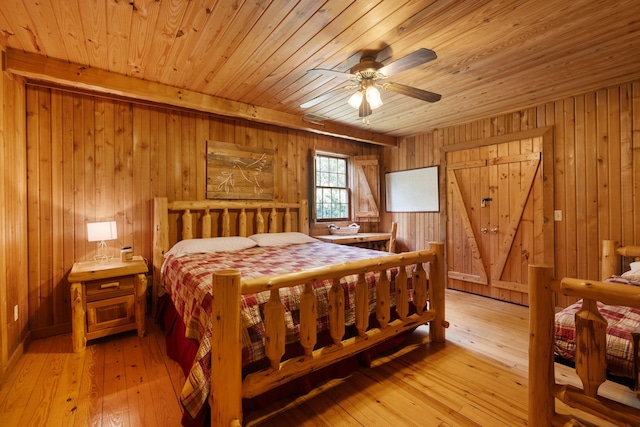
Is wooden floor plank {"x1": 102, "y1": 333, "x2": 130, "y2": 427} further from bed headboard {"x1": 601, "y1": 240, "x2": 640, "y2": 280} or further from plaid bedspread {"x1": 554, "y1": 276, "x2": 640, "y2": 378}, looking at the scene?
bed headboard {"x1": 601, "y1": 240, "x2": 640, "y2": 280}

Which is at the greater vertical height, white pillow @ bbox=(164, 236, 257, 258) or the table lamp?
the table lamp

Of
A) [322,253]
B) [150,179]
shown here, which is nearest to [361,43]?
[322,253]

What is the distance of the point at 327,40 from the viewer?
2.08 metres

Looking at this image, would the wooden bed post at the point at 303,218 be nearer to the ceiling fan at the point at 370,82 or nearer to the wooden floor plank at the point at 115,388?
the ceiling fan at the point at 370,82

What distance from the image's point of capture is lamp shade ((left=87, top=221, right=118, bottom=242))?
8.34ft

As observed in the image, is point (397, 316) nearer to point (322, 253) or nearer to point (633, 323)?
point (322, 253)

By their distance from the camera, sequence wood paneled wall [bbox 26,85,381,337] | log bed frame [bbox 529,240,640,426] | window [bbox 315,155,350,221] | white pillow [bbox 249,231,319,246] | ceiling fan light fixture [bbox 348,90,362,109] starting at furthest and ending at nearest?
window [bbox 315,155,350,221]
white pillow [bbox 249,231,319,246]
wood paneled wall [bbox 26,85,381,337]
ceiling fan light fixture [bbox 348,90,362,109]
log bed frame [bbox 529,240,640,426]

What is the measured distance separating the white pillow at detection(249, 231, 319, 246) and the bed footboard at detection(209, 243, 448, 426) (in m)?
1.69

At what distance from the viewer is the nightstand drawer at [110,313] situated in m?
2.43

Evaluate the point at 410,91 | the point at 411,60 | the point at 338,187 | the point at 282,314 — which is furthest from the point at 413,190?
the point at 282,314

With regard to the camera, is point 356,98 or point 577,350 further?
point 356,98

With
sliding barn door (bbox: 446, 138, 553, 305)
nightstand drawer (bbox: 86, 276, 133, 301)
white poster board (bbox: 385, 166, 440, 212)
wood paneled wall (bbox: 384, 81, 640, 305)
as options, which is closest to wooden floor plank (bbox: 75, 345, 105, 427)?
nightstand drawer (bbox: 86, 276, 133, 301)

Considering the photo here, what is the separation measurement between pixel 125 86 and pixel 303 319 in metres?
2.68

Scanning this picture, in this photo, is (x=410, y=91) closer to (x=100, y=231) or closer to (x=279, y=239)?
(x=279, y=239)
